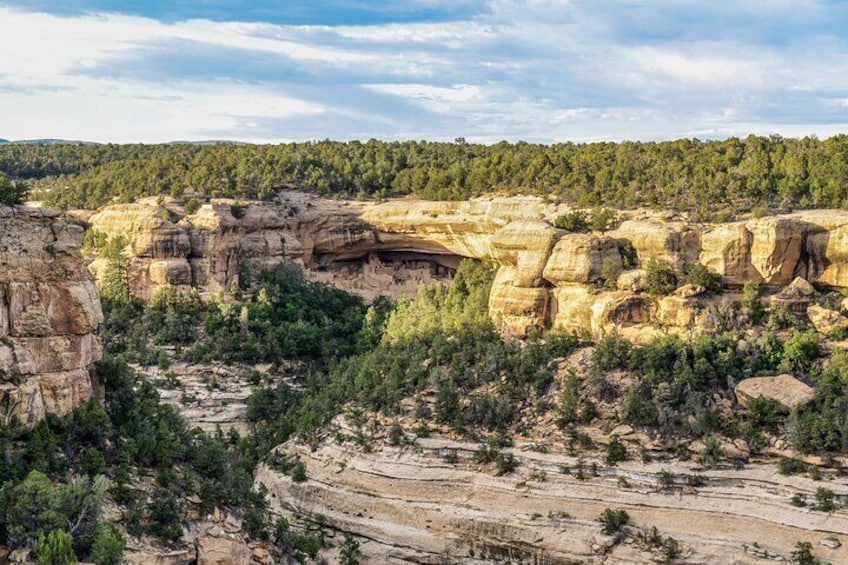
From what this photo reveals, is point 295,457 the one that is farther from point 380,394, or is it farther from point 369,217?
point 369,217

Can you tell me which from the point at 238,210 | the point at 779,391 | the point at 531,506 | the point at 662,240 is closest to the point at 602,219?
the point at 662,240

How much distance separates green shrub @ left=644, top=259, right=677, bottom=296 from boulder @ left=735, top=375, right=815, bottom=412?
5616mm

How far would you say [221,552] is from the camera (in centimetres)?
2797

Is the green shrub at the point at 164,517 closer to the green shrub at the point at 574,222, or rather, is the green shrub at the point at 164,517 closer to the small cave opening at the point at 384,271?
the green shrub at the point at 574,222

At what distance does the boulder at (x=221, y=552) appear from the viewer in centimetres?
2745

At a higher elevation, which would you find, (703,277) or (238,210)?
(238,210)

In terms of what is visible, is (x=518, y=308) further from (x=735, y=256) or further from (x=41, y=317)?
(x=41, y=317)

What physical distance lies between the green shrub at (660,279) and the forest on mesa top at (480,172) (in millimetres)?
3214

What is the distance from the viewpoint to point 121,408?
107 ft

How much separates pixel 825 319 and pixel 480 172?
2094 cm

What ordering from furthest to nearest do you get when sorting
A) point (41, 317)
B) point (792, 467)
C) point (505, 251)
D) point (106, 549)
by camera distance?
point (505, 251) → point (792, 467) → point (41, 317) → point (106, 549)

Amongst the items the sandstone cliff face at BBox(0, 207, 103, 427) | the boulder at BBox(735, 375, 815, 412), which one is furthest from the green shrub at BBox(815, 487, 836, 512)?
the sandstone cliff face at BBox(0, 207, 103, 427)

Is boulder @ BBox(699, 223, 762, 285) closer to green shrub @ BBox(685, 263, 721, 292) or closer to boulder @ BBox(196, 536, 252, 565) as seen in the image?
green shrub @ BBox(685, 263, 721, 292)

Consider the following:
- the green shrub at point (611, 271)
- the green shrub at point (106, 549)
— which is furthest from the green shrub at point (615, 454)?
the green shrub at point (106, 549)
